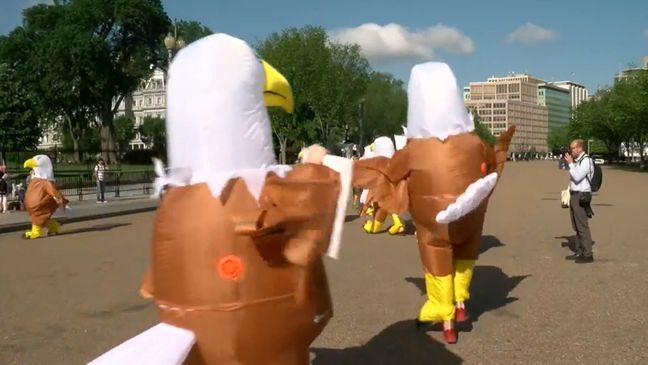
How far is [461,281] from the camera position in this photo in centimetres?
581

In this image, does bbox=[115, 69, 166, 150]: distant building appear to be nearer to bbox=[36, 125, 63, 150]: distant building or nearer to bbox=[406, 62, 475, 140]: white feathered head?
bbox=[36, 125, 63, 150]: distant building

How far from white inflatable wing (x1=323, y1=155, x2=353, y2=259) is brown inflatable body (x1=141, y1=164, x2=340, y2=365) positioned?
0.14 ft

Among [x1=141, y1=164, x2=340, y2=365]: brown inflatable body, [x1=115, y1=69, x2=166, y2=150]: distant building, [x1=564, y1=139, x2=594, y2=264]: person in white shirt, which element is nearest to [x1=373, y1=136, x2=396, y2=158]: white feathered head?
[x1=564, y1=139, x2=594, y2=264]: person in white shirt

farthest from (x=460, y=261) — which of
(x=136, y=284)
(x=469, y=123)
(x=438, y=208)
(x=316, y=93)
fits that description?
(x=316, y=93)

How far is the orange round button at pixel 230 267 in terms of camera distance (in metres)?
2.84

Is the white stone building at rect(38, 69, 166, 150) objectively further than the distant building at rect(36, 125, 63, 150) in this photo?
Yes

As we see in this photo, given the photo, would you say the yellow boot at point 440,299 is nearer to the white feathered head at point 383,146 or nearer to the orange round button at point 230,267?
the orange round button at point 230,267

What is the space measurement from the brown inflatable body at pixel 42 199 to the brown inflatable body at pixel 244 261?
Answer: 420 inches

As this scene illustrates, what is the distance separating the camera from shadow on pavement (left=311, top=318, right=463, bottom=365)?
5.25 m

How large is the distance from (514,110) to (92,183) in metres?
159

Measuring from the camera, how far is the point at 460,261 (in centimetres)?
574

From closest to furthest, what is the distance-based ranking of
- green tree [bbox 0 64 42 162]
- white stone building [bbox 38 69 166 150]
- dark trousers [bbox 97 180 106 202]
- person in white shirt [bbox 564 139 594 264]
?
person in white shirt [bbox 564 139 594 264] < dark trousers [bbox 97 180 106 202] < green tree [bbox 0 64 42 162] < white stone building [bbox 38 69 166 150]

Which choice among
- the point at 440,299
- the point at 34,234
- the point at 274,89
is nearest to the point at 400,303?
the point at 440,299

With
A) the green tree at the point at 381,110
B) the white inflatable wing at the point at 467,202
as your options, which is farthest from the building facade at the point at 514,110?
the white inflatable wing at the point at 467,202
